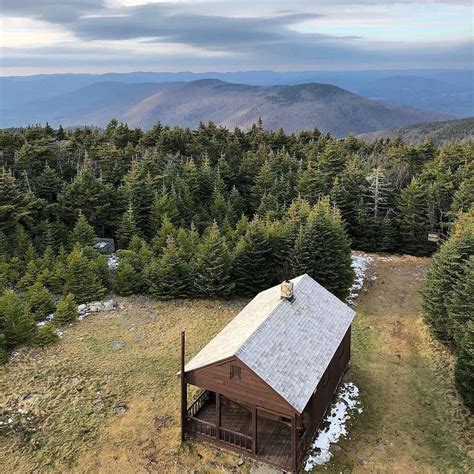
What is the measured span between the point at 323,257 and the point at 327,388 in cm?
1193

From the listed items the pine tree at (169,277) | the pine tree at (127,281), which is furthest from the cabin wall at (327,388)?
the pine tree at (127,281)

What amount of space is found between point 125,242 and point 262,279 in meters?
14.0

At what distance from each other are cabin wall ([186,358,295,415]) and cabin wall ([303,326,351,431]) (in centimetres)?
197

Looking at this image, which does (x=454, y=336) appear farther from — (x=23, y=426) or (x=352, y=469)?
(x=23, y=426)

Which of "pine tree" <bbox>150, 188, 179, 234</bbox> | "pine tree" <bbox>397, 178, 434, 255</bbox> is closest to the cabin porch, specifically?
"pine tree" <bbox>150, 188, 179, 234</bbox>

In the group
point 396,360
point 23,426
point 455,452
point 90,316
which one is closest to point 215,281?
point 90,316

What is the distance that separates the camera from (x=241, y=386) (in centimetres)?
1550

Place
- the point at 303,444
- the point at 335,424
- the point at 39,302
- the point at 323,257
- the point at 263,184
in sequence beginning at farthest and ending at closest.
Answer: the point at 263,184
the point at 323,257
the point at 39,302
the point at 335,424
the point at 303,444

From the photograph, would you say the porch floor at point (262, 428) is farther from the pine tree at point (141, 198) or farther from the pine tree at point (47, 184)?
the pine tree at point (47, 184)

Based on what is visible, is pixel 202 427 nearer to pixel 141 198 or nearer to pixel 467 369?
pixel 467 369

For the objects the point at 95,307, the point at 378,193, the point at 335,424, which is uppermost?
the point at 378,193

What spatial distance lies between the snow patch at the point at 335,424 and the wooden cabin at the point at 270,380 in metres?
0.51

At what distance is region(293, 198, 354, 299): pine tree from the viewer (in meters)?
29.2

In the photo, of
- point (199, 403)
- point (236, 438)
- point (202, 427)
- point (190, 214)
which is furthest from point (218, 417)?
point (190, 214)
